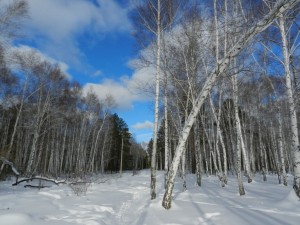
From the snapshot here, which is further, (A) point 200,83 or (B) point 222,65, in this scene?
(A) point 200,83

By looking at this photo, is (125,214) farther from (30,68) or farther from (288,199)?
(30,68)

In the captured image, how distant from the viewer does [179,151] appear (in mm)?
7773

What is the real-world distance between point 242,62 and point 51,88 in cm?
1672

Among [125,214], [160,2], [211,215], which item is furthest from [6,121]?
[211,215]

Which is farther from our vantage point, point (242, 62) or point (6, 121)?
point (6, 121)

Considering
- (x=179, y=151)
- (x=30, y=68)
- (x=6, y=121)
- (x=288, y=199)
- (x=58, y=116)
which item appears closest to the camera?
(x=179, y=151)

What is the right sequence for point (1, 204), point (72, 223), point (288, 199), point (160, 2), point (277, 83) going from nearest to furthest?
1. point (72, 223)
2. point (1, 204)
3. point (288, 199)
4. point (160, 2)
5. point (277, 83)

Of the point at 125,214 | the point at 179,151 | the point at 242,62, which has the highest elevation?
the point at 242,62

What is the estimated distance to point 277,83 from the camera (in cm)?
1627

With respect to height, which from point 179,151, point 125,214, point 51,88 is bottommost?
point 125,214

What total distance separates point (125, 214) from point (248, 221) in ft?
11.4

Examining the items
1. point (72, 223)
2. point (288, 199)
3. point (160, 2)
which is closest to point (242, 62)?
point (160, 2)

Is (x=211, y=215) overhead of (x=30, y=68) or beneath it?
beneath

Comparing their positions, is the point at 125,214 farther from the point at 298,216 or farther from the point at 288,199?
the point at 288,199
